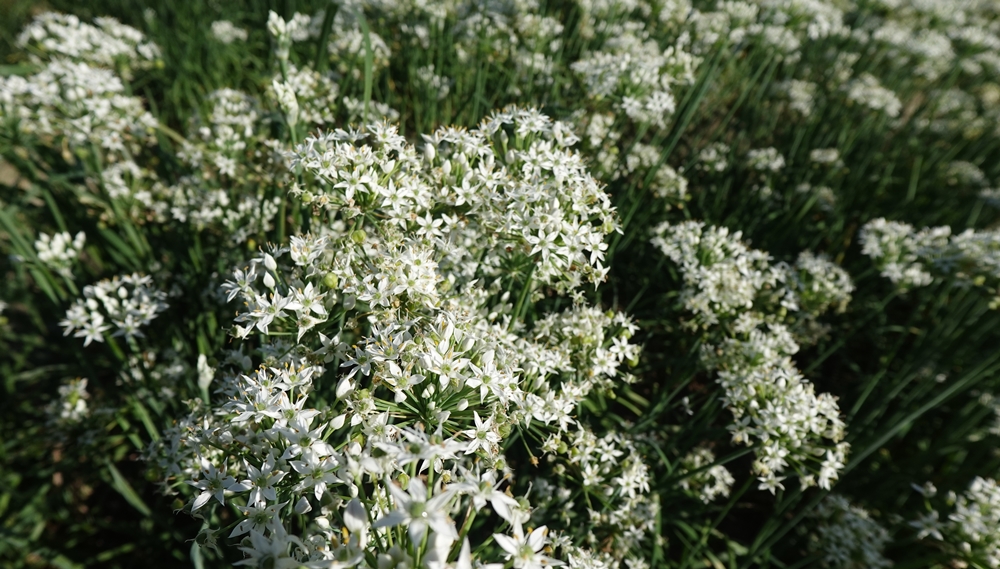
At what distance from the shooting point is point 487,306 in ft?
8.80

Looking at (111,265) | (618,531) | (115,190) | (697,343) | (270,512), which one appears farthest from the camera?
(111,265)

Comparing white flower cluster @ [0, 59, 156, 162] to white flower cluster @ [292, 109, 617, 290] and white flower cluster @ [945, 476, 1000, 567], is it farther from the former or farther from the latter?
white flower cluster @ [945, 476, 1000, 567]

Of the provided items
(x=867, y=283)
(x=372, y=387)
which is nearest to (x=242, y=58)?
(x=372, y=387)

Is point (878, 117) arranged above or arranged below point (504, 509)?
above

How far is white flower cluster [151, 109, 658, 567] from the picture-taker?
4.72 feet

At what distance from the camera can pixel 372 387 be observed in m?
1.73

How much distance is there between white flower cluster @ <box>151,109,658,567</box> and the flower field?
0.6 inches

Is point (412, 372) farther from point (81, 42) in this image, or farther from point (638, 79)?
point (81, 42)

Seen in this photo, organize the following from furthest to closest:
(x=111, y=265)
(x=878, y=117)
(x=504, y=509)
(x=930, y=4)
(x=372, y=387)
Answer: (x=930, y=4), (x=878, y=117), (x=111, y=265), (x=372, y=387), (x=504, y=509)

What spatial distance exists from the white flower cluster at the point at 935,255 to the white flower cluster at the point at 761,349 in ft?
1.35

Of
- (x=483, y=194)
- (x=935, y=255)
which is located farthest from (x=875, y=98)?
(x=483, y=194)

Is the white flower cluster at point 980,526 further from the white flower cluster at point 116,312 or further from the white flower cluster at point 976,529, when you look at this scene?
the white flower cluster at point 116,312

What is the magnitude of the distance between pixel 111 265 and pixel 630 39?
13.8ft

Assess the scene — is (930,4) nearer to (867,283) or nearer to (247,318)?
(867,283)
